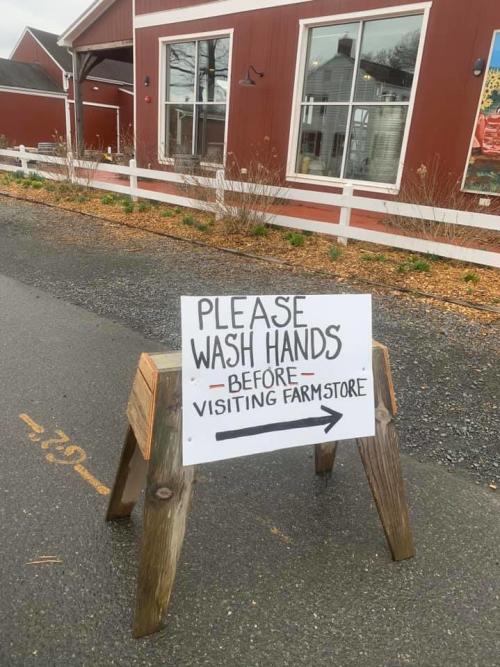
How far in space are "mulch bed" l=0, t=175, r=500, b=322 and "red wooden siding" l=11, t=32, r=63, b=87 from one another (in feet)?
72.7

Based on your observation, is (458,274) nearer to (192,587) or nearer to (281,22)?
(192,587)

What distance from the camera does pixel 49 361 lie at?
3693 millimetres

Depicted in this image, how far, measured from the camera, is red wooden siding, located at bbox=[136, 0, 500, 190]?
7.50 m

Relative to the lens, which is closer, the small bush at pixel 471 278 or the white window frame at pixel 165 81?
the small bush at pixel 471 278

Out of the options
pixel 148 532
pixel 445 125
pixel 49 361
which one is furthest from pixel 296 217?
A: pixel 148 532

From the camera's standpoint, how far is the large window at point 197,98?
1114 cm

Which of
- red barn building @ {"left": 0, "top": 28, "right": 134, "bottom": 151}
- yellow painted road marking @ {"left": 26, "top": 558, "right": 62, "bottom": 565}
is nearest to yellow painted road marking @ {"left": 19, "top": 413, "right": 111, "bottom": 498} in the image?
yellow painted road marking @ {"left": 26, "top": 558, "right": 62, "bottom": 565}

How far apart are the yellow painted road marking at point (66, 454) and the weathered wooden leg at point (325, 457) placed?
107 centimetres

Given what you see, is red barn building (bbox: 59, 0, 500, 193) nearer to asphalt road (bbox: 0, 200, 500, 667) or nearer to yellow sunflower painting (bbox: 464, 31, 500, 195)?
yellow sunflower painting (bbox: 464, 31, 500, 195)

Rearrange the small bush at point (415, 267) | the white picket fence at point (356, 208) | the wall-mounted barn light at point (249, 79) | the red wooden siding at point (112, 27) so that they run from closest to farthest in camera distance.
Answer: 1. the white picket fence at point (356, 208)
2. the small bush at point (415, 267)
3. the wall-mounted barn light at point (249, 79)
4. the red wooden siding at point (112, 27)

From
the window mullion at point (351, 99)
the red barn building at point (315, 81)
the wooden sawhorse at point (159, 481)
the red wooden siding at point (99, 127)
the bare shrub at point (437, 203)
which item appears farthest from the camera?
the red wooden siding at point (99, 127)

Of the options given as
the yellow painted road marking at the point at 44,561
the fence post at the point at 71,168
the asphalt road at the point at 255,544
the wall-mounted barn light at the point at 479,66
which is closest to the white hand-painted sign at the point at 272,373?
the asphalt road at the point at 255,544

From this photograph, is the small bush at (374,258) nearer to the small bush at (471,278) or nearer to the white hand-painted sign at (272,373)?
the small bush at (471,278)

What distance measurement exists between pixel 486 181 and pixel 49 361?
23.5 feet
